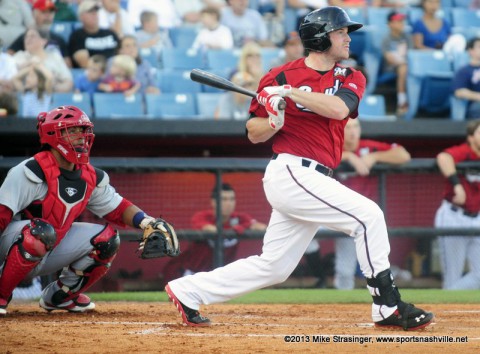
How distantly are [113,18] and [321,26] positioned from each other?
6.23 m

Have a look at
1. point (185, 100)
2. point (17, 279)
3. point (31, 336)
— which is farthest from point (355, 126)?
point (31, 336)

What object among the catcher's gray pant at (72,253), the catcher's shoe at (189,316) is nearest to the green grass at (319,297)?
the catcher's gray pant at (72,253)

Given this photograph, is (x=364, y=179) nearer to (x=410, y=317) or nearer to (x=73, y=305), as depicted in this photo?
(x=73, y=305)

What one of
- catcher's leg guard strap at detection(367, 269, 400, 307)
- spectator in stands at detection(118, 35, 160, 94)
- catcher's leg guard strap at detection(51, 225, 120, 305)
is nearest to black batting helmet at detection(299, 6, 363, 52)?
catcher's leg guard strap at detection(367, 269, 400, 307)

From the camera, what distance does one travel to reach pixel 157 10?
38.5 ft

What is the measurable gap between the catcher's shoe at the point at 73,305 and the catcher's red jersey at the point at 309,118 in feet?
A: 5.90

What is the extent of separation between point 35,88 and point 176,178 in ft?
6.22

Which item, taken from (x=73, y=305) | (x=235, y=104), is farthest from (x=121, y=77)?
(x=73, y=305)

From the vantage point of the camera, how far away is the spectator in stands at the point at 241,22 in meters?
11.8

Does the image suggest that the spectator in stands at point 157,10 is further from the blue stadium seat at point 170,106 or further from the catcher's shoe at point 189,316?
the catcher's shoe at point 189,316

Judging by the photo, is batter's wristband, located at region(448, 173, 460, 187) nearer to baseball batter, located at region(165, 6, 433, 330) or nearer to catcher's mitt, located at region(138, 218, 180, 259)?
baseball batter, located at region(165, 6, 433, 330)

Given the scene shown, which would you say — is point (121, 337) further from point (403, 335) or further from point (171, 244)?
point (403, 335)

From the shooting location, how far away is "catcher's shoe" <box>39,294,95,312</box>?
20.4 feet

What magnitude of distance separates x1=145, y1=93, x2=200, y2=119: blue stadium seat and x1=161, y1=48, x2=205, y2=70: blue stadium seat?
918 millimetres
